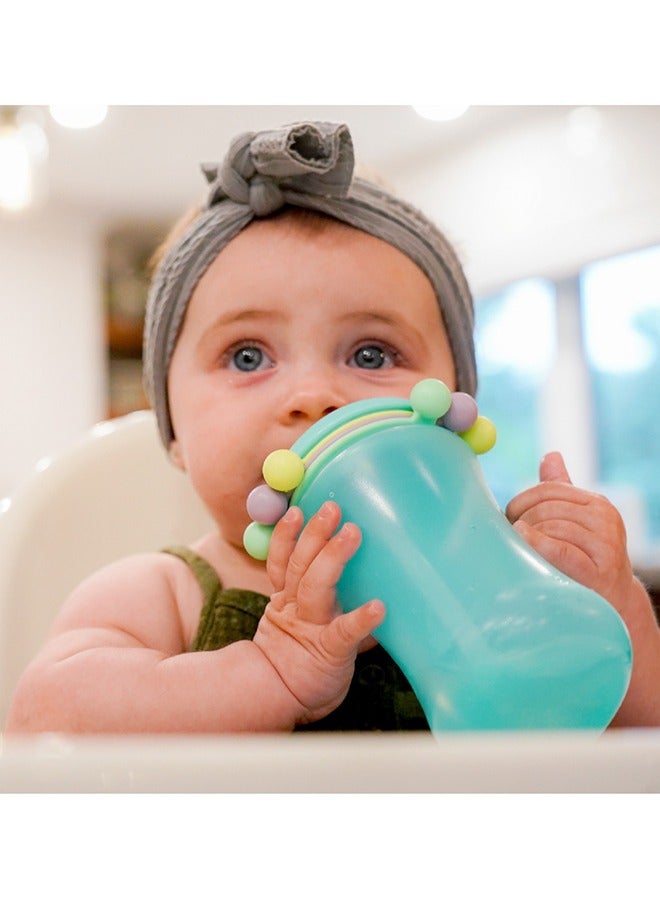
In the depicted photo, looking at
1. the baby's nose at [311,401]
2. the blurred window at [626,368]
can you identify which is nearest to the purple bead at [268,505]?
the baby's nose at [311,401]

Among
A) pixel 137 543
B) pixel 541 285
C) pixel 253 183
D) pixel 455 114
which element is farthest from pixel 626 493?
pixel 253 183

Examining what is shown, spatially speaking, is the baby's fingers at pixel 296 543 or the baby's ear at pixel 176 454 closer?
the baby's fingers at pixel 296 543

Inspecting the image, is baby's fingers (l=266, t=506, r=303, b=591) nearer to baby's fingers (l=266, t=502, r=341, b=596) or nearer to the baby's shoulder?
baby's fingers (l=266, t=502, r=341, b=596)

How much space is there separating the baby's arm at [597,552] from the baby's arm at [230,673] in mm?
146

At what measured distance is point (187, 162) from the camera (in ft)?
11.6

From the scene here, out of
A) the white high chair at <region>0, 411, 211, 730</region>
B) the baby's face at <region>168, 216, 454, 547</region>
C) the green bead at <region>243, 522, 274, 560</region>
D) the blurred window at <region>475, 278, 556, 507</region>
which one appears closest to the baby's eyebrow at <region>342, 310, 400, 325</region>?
the baby's face at <region>168, 216, 454, 547</region>

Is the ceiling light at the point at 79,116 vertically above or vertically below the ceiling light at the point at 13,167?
above

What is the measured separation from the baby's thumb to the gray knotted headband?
0.17m

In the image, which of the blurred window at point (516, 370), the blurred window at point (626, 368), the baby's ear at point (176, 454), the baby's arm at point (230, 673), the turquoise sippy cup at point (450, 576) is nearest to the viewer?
the turquoise sippy cup at point (450, 576)

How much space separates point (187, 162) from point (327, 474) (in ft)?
10.7

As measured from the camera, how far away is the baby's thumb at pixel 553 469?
66 cm

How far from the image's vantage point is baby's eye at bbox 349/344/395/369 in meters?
0.71

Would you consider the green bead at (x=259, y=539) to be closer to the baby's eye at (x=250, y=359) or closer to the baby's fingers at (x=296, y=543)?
the baby's fingers at (x=296, y=543)

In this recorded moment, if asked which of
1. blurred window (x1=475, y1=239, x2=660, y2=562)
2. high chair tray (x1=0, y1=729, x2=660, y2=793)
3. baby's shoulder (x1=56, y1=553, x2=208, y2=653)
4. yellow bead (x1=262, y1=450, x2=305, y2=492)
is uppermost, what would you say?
blurred window (x1=475, y1=239, x2=660, y2=562)
